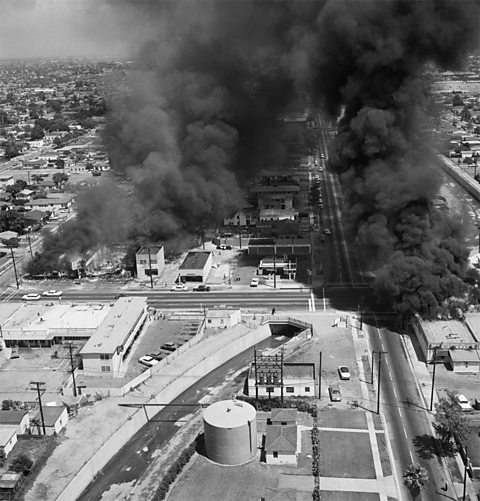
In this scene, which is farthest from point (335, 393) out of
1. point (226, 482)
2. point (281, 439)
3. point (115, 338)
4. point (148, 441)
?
point (115, 338)

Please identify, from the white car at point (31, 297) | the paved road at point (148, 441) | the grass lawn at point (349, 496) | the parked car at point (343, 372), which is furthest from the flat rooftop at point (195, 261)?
the grass lawn at point (349, 496)

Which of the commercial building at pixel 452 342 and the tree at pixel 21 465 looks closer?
the tree at pixel 21 465

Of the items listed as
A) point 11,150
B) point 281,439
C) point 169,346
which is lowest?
point 281,439

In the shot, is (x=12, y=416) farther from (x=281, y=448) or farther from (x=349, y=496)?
(x=349, y=496)

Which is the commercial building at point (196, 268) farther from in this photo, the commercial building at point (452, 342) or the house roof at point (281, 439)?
the house roof at point (281, 439)

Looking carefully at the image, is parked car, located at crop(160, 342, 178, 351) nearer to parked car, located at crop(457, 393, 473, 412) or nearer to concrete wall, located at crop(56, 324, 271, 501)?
concrete wall, located at crop(56, 324, 271, 501)

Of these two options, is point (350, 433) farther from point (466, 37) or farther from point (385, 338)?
point (466, 37)

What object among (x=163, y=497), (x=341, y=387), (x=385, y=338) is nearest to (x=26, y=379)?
(x=163, y=497)
